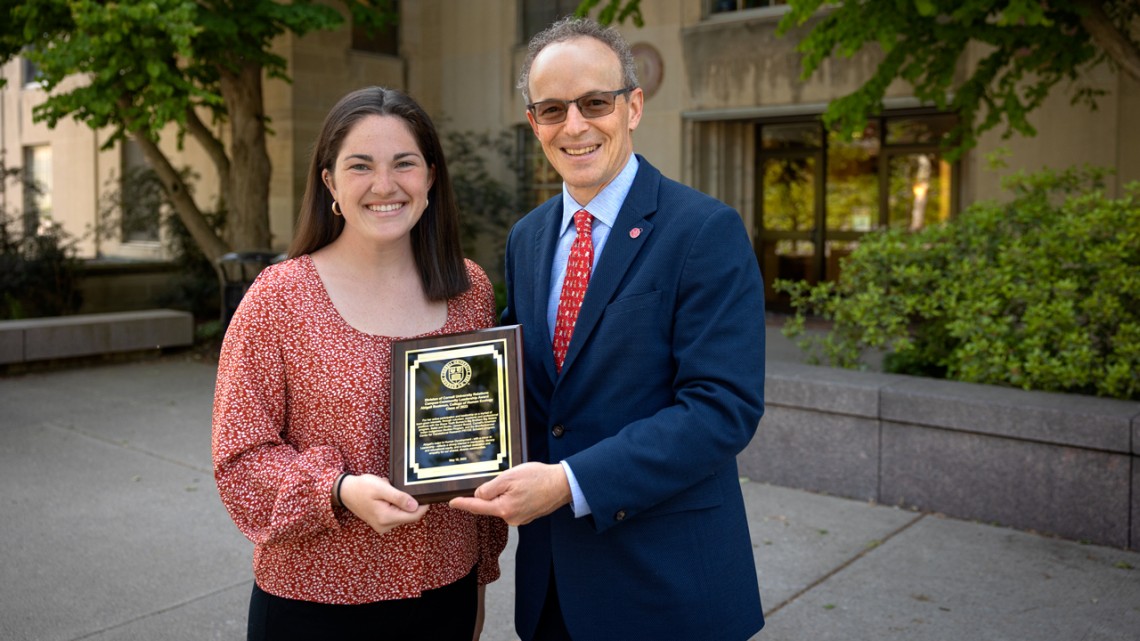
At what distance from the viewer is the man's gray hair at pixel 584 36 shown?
2.17 m

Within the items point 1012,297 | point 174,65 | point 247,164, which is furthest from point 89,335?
point 1012,297

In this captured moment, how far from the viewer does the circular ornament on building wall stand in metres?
15.6

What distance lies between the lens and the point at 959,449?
18.2 feet

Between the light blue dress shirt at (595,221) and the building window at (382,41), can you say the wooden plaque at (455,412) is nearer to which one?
the light blue dress shirt at (595,221)

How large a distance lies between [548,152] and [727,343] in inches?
24.4

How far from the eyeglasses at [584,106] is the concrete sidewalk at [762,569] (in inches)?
104

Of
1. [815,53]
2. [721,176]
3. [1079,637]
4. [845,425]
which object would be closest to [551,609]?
[1079,637]

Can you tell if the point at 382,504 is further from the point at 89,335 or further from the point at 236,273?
the point at 89,335

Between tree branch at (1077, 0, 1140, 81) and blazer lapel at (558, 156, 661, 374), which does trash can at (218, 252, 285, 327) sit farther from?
blazer lapel at (558, 156, 661, 374)

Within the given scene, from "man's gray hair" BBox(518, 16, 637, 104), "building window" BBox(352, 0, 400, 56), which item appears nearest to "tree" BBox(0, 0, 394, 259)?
"building window" BBox(352, 0, 400, 56)

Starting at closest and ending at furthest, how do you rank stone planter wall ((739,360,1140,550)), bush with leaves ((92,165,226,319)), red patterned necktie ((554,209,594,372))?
1. red patterned necktie ((554,209,594,372))
2. stone planter wall ((739,360,1140,550))
3. bush with leaves ((92,165,226,319))

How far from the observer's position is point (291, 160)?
17203 mm

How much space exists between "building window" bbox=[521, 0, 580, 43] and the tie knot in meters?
15.8

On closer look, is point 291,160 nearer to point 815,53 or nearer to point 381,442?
point 815,53
